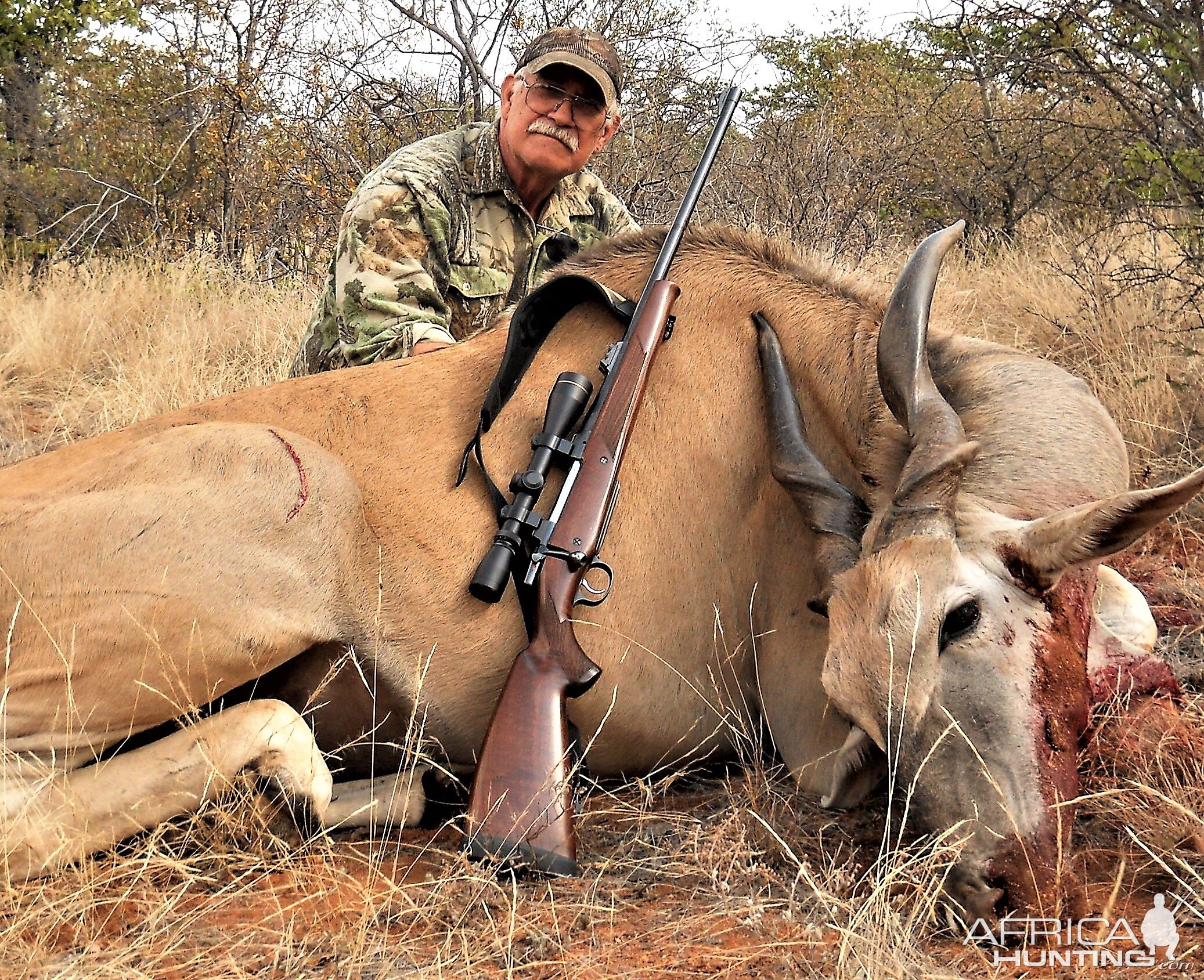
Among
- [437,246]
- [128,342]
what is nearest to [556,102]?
[437,246]

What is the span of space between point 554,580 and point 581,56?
2.58 metres

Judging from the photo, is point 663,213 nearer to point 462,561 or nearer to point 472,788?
point 462,561

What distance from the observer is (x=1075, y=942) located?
7.96 ft

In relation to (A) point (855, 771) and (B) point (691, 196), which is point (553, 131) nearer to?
(B) point (691, 196)

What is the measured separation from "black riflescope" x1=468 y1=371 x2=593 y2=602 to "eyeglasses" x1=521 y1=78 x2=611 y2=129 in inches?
75.5

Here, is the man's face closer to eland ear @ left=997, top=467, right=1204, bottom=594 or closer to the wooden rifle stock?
the wooden rifle stock

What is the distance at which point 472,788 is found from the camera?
9.14 ft

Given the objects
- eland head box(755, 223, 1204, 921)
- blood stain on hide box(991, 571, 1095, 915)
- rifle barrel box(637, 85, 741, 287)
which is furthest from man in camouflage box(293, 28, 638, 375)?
blood stain on hide box(991, 571, 1095, 915)

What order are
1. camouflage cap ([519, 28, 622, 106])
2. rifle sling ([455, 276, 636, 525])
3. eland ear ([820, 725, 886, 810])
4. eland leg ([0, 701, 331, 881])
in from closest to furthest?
eland leg ([0, 701, 331, 881]), eland ear ([820, 725, 886, 810]), rifle sling ([455, 276, 636, 525]), camouflage cap ([519, 28, 622, 106])

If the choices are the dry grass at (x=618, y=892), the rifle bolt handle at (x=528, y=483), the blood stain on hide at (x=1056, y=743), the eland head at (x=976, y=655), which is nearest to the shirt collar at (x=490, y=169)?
the dry grass at (x=618, y=892)

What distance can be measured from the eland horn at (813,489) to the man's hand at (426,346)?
1527mm

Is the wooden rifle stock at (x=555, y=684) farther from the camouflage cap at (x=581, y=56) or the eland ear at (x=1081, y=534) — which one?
the camouflage cap at (x=581, y=56)

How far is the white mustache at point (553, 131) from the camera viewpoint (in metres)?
4.91

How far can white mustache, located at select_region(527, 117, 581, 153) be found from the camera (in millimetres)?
4906
